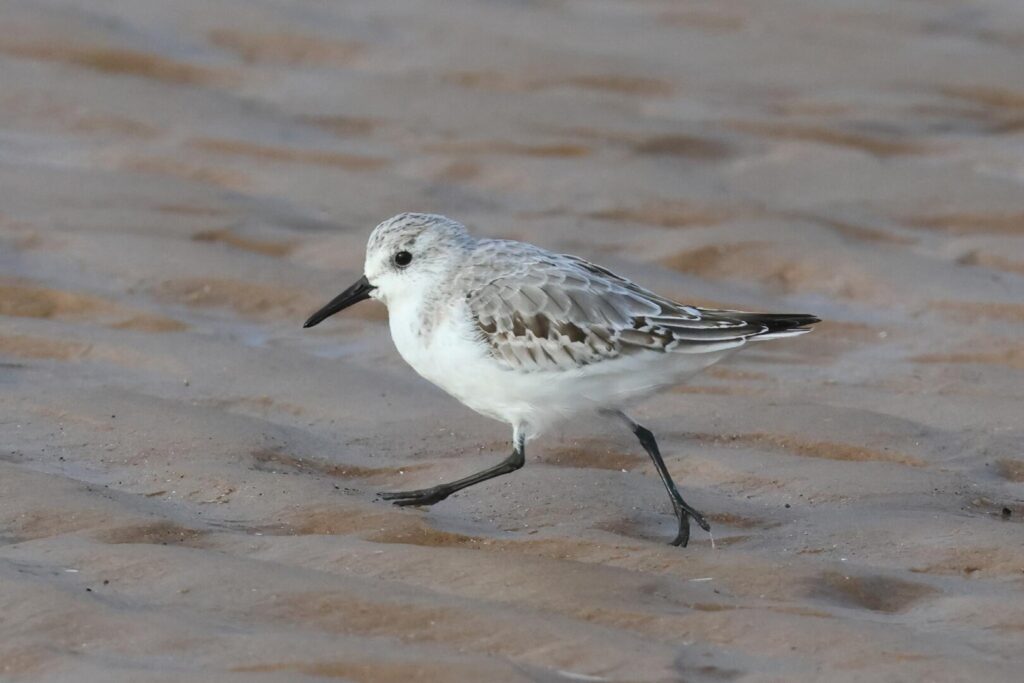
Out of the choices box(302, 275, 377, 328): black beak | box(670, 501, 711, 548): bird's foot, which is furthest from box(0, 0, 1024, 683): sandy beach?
A: box(302, 275, 377, 328): black beak

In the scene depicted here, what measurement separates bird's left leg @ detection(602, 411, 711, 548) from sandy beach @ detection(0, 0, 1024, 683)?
12cm

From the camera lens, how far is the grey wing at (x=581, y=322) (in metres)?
4.89

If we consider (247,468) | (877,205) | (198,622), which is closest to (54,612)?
(198,622)

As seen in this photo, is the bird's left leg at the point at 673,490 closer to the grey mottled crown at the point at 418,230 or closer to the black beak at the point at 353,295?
the grey mottled crown at the point at 418,230

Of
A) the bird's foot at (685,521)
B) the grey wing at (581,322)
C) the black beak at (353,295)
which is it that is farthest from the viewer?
the black beak at (353,295)

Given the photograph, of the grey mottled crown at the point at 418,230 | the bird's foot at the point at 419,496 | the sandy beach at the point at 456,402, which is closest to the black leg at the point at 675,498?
the sandy beach at the point at 456,402

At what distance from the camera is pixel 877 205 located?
782cm

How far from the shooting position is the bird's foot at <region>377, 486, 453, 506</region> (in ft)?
16.1

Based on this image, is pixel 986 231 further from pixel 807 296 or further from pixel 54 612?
pixel 54 612

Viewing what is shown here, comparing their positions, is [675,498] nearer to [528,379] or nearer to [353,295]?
[528,379]

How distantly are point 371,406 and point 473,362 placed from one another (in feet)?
3.33

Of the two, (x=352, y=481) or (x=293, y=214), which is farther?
(x=293, y=214)

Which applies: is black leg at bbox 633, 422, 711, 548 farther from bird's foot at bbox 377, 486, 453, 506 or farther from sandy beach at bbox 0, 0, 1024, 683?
bird's foot at bbox 377, 486, 453, 506

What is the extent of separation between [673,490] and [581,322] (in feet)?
1.87
